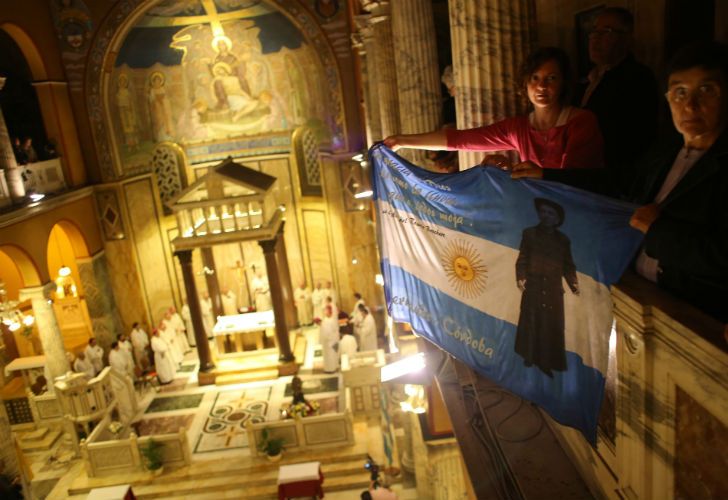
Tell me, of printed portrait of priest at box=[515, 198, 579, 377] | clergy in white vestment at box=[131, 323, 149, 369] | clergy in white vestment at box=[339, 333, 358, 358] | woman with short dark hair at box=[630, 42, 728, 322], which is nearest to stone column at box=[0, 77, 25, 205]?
clergy in white vestment at box=[131, 323, 149, 369]

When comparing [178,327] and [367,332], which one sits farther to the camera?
[178,327]

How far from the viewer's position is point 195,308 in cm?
1391

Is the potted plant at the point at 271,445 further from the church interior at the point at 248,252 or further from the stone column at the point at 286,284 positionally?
the stone column at the point at 286,284

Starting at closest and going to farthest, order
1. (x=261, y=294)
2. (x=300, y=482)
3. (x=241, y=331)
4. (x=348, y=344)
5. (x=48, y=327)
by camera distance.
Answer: (x=300, y=482) < (x=48, y=327) < (x=348, y=344) < (x=241, y=331) < (x=261, y=294)

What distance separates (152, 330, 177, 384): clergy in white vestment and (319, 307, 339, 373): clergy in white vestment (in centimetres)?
414

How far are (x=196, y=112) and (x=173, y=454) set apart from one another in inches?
397

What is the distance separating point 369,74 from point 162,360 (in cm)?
892

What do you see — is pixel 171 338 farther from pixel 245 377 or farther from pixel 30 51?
pixel 30 51

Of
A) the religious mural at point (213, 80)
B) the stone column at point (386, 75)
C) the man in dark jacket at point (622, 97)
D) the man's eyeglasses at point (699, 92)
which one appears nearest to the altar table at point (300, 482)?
the stone column at point (386, 75)

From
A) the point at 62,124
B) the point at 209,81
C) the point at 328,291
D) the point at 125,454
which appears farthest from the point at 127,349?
the point at 209,81

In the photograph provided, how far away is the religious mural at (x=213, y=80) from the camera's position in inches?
614

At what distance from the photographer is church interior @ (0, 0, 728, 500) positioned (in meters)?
4.36

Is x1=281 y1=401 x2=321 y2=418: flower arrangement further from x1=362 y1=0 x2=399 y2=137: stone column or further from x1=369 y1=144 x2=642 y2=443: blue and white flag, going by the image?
x1=369 y1=144 x2=642 y2=443: blue and white flag

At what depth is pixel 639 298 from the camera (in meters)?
2.57
